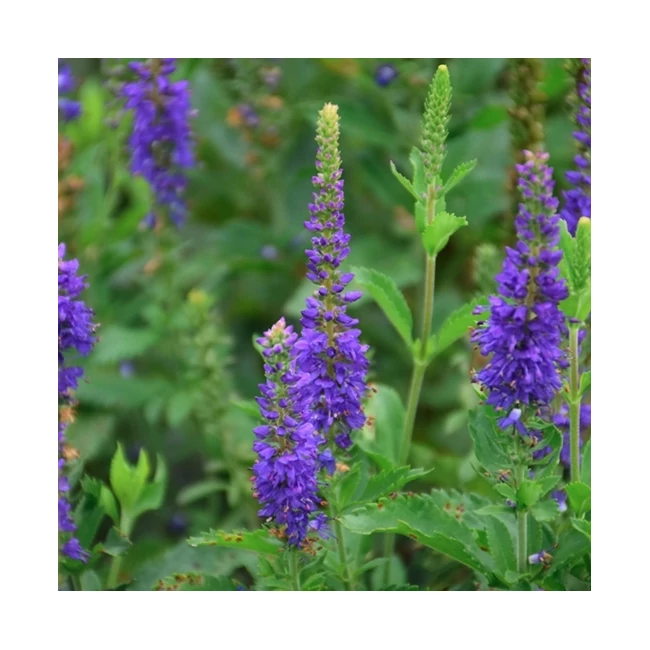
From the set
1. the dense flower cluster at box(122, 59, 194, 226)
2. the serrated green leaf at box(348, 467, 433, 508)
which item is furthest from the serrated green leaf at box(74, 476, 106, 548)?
the dense flower cluster at box(122, 59, 194, 226)

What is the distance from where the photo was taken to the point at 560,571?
1.81m

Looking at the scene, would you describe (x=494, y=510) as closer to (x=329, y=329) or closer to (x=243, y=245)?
(x=329, y=329)

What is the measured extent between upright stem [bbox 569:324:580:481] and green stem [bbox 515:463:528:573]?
14 centimetres

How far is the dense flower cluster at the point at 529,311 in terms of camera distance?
154 cm

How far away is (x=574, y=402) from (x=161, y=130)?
1214mm

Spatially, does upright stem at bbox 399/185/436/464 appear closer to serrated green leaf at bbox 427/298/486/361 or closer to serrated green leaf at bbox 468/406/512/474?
serrated green leaf at bbox 427/298/486/361

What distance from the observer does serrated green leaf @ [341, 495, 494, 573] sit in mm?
1705

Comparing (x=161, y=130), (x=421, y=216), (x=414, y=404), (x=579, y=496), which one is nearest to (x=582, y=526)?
(x=579, y=496)

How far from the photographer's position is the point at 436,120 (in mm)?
1674

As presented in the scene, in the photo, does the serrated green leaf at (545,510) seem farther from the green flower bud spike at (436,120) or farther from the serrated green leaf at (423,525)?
the green flower bud spike at (436,120)

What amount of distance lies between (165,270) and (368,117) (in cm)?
69

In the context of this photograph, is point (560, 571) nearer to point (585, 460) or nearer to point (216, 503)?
point (585, 460)
